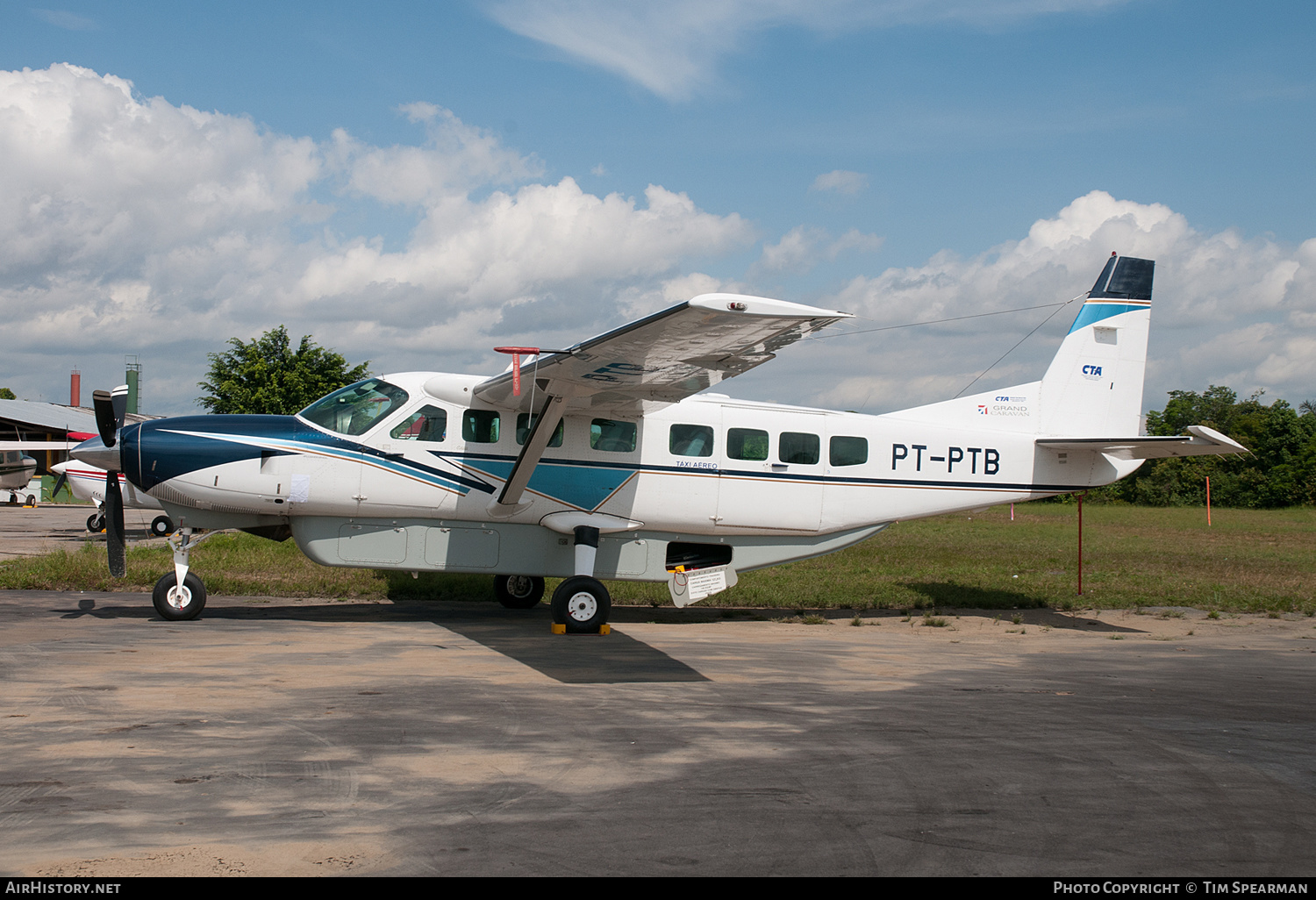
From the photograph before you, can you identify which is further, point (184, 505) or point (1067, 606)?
point (1067, 606)

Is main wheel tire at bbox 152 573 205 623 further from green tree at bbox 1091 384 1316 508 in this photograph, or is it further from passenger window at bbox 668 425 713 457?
green tree at bbox 1091 384 1316 508

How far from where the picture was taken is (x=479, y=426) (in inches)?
451

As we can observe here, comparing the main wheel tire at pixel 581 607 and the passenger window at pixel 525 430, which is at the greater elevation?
the passenger window at pixel 525 430

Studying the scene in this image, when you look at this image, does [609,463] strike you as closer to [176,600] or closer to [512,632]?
[512,632]

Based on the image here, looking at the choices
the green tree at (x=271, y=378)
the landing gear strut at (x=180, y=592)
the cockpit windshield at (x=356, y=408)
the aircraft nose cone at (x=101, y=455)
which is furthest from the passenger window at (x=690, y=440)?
the green tree at (x=271, y=378)

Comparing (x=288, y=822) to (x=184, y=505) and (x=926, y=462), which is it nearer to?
(x=184, y=505)

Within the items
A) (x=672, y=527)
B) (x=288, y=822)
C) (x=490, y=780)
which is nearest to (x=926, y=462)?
(x=672, y=527)

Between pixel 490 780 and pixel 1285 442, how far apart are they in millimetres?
74752

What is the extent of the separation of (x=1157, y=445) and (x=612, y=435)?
7.22 meters

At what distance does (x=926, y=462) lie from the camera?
12.9 m

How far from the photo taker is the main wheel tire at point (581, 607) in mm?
10977

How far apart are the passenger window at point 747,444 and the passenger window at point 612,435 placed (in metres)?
1.30

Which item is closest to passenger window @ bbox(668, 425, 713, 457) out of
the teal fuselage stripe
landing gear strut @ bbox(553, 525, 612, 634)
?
the teal fuselage stripe

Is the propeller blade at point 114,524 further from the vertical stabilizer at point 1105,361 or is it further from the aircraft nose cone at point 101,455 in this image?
the vertical stabilizer at point 1105,361
